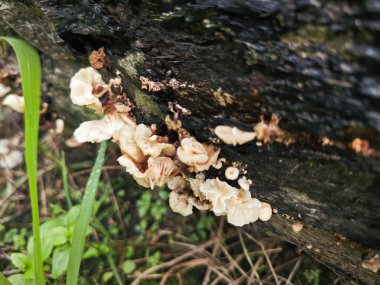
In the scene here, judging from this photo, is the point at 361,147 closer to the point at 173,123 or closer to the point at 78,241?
the point at 173,123

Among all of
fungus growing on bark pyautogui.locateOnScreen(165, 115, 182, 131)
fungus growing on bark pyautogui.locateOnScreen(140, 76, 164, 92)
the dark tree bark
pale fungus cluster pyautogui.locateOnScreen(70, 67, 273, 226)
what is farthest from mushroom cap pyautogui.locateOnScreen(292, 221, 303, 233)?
fungus growing on bark pyautogui.locateOnScreen(140, 76, 164, 92)

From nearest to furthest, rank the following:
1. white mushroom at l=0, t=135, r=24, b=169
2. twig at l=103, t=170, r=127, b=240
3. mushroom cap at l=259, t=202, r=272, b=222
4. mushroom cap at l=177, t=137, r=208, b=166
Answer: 1. mushroom cap at l=177, t=137, r=208, b=166
2. mushroom cap at l=259, t=202, r=272, b=222
3. twig at l=103, t=170, r=127, b=240
4. white mushroom at l=0, t=135, r=24, b=169

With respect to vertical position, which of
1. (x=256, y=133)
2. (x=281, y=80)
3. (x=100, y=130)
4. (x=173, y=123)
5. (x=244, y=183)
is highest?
(x=281, y=80)

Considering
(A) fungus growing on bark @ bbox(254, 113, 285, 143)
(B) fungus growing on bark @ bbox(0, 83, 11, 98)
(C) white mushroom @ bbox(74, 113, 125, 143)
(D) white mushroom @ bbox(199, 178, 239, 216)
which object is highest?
(A) fungus growing on bark @ bbox(254, 113, 285, 143)

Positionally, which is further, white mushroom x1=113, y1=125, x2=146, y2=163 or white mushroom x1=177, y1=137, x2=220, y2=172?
white mushroom x1=113, y1=125, x2=146, y2=163

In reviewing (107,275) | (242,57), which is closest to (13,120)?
(107,275)

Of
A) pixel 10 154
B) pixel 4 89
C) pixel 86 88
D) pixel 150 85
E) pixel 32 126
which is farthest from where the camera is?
pixel 10 154

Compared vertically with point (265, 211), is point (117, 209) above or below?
below

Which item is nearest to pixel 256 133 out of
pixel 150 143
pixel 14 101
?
pixel 150 143

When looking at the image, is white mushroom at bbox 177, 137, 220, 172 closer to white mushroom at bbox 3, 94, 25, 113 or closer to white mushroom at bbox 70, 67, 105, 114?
white mushroom at bbox 70, 67, 105, 114

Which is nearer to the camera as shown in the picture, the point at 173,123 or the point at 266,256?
the point at 173,123
